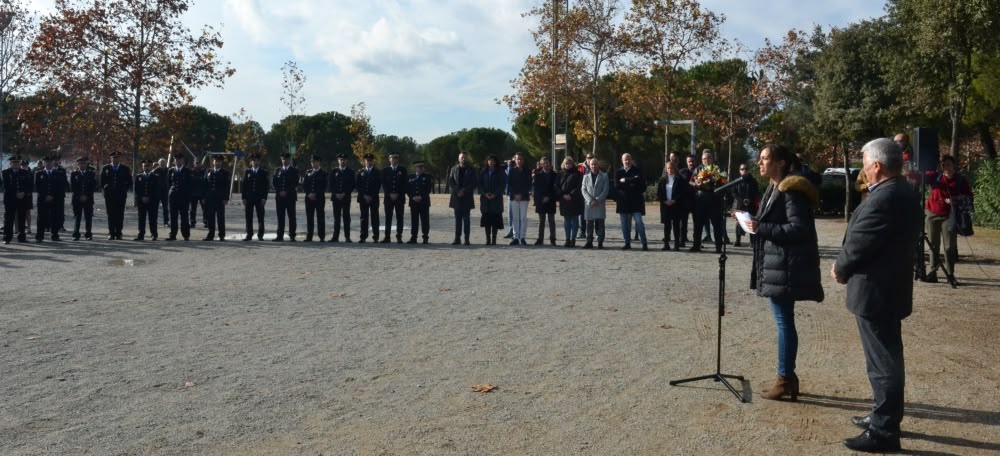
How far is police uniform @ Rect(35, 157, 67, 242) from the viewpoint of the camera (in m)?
19.6

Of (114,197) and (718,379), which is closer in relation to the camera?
(718,379)

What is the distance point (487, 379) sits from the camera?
22.6ft

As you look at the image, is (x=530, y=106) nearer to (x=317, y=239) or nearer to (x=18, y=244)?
(x=317, y=239)

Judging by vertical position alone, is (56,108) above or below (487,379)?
above

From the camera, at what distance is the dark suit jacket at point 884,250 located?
513cm

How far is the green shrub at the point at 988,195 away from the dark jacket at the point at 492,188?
1444cm

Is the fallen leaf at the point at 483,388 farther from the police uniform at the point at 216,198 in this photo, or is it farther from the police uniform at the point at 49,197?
the police uniform at the point at 49,197

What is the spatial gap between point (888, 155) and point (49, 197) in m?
19.2

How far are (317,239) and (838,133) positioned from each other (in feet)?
69.4

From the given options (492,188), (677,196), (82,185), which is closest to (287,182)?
(492,188)

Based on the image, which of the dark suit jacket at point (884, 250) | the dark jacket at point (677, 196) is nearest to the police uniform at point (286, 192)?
the dark jacket at point (677, 196)

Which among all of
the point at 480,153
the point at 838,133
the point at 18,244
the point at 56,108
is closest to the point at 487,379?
the point at 18,244

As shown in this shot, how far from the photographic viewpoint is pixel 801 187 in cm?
603

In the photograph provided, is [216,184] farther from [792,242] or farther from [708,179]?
[792,242]
